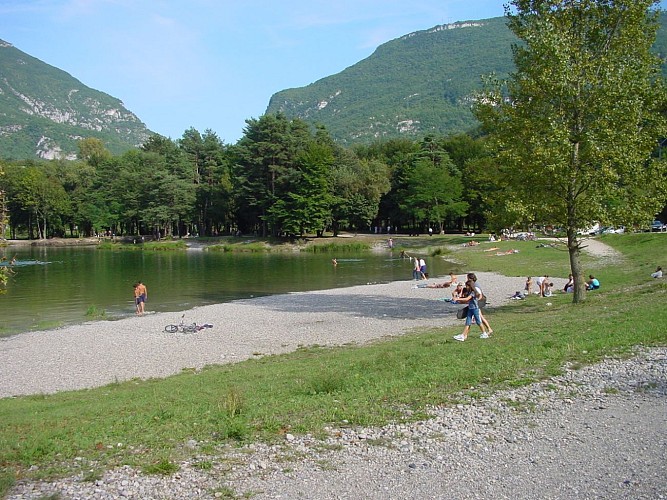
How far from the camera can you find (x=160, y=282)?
164 ft

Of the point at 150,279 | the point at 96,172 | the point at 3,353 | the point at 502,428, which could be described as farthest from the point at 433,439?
the point at 96,172

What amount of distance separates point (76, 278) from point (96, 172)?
91073 millimetres

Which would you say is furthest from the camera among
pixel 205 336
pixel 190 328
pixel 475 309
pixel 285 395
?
pixel 190 328

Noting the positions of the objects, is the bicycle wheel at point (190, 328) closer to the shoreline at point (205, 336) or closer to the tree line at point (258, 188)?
the shoreline at point (205, 336)

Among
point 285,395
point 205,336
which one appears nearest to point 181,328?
point 205,336

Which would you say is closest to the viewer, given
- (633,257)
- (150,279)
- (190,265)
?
(633,257)

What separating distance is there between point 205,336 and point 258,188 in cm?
8010

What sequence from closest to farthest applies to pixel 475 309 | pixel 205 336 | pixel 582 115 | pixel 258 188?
pixel 475 309 < pixel 582 115 < pixel 205 336 < pixel 258 188

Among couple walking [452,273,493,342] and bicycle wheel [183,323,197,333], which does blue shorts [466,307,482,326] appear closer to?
couple walking [452,273,493,342]

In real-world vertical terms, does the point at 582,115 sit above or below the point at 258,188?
below

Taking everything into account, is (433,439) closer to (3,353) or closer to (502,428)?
(502,428)

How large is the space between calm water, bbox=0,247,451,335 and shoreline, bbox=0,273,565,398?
431cm

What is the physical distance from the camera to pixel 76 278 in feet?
173

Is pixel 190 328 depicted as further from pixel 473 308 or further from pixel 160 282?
pixel 160 282
